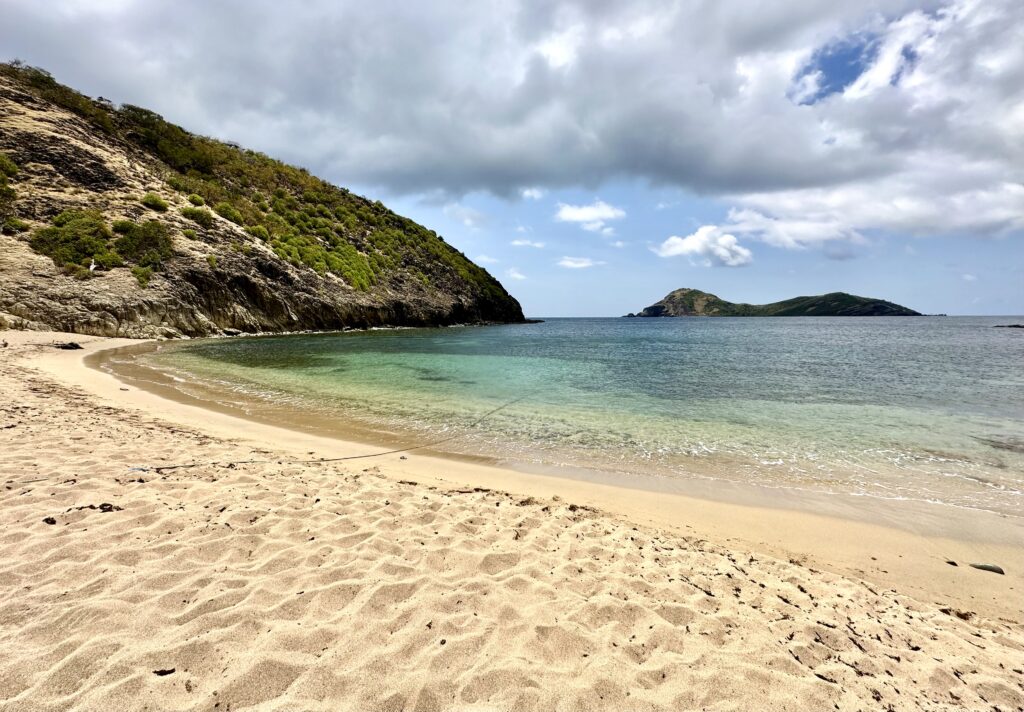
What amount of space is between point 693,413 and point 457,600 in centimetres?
1087

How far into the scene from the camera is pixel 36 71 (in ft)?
143

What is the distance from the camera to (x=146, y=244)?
3397cm

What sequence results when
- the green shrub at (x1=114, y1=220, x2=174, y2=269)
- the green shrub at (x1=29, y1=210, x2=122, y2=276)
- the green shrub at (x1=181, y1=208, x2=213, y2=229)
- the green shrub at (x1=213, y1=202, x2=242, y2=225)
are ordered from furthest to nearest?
the green shrub at (x1=213, y1=202, x2=242, y2=225) < the green shrub at (x1=181, y1=208, x2=213, y2=229) < the green shrub at (x1=114, y1=220, x2=174, y2=269) < the green shrub at (x1=29, y1=210, x2=122, y2=276)

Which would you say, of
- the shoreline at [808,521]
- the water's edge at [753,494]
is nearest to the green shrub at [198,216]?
the water's edge at [753,494]

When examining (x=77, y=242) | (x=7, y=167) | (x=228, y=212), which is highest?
(x=228, y=212)

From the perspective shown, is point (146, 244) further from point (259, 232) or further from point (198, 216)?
point (259, 232)

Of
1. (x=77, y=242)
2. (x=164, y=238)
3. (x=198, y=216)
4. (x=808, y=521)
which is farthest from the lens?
(x=198, y=216)

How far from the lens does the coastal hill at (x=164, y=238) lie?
95.5 feet

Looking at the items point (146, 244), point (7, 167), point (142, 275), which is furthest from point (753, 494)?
point (7, 167)

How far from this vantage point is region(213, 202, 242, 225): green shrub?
45219mm

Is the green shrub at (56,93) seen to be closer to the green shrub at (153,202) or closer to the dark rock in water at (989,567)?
the green shrub at (153,202)

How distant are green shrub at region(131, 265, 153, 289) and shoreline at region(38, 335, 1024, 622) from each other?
31.4 meters

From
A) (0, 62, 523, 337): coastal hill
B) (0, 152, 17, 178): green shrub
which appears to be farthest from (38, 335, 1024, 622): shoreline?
(0, 152, 17, 178): green shrub

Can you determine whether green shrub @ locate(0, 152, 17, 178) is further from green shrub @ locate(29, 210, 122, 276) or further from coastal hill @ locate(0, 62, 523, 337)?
green shrub @ locate(29, 210, 122, 276)
